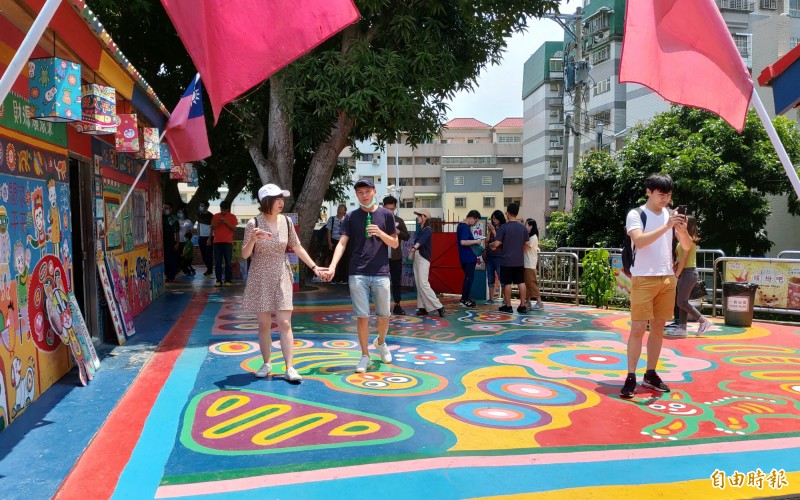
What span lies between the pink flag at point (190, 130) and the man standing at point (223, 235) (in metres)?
3.80

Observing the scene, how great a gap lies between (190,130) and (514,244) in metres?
5.39

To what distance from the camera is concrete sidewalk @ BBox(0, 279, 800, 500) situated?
371 centimetres

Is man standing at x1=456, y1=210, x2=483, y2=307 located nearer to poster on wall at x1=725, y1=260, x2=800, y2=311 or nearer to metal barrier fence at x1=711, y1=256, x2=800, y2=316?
metal barrier fence at x1=711, y1=256, x2=800, y2=316

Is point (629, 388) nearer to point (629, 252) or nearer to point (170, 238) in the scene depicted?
point (629, 252)

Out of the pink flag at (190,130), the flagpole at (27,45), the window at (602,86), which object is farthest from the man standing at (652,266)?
the window at (602,86)

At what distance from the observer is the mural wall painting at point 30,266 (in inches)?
185

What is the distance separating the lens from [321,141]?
40.6 feet

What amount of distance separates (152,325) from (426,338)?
13.0 ft

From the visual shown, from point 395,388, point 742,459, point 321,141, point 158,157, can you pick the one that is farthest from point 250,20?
point 321,141

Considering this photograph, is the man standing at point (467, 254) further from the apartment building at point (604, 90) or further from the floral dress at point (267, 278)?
the floral dress at point (267, 278)

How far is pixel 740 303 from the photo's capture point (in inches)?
367

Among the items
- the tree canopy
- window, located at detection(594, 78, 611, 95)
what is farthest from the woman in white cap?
Answer: window, located at detection(594, 78, 611, 95)

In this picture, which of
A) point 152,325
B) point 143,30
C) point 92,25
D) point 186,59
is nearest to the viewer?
point 92,25

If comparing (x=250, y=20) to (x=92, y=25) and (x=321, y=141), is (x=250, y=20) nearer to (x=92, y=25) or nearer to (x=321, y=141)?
(x=92, y=25)
